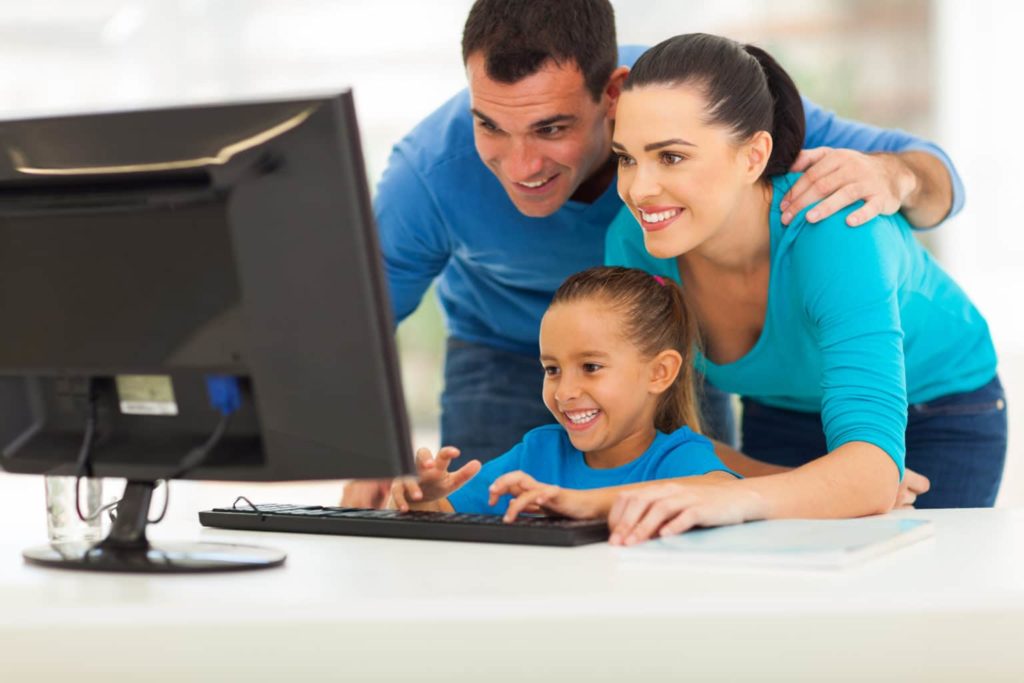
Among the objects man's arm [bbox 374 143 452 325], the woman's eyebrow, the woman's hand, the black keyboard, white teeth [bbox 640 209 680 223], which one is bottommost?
the woman's hand

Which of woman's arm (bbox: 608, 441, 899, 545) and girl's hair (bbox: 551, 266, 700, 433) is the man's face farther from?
woman's arm (bbox: 608, 441, 899, 545)

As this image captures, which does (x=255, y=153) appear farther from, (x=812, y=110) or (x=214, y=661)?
(x=812, y=110)

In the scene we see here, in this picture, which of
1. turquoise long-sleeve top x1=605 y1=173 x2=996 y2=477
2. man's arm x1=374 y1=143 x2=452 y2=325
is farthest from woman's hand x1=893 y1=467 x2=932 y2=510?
man's arm x1=374 y1=143 x2=452 y2=325

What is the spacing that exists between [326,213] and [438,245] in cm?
126

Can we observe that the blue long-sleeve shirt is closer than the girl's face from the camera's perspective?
No

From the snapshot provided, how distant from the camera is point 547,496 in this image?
1408mm

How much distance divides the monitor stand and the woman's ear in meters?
0.88

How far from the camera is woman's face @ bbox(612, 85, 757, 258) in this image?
174 cm

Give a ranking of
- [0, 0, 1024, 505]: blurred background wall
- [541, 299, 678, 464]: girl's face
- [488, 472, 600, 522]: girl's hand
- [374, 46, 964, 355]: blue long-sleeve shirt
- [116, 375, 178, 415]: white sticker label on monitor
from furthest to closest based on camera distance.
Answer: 1. [0, 0, 1024, 505]: blurred background wall
2. [374, 46, 964, 355]: blue long-sleeve shirt
3. [541, 299, 678, 464]: girl's face
4. [488, 472, 600, 522]: girl's hand
5. [116, 375, 178, 415]: white sticker label on monitor

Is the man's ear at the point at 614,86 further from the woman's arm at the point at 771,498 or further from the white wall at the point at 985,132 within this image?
the white wall at the point at 985,132

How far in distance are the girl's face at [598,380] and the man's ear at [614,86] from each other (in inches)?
16.8

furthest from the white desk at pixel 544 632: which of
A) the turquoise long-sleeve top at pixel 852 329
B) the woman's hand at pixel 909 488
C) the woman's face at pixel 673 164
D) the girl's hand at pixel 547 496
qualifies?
the woman's face at pixel 673 164

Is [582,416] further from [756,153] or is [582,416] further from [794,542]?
[794,542]

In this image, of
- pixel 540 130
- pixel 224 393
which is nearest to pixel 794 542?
pixel 224 393
